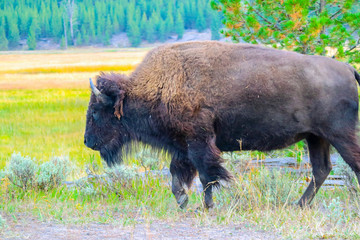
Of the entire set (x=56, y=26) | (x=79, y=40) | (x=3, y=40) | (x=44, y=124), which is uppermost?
(x=44, y=124)

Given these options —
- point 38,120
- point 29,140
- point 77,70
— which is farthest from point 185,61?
point 77,70

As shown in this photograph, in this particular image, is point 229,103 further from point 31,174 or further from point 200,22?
point 200,22

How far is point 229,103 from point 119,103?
1182mm

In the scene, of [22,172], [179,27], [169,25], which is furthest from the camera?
[169,25]

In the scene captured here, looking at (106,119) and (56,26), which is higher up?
(106,119)

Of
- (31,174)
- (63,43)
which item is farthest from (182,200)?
(63,43)

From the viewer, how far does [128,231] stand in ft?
15.8

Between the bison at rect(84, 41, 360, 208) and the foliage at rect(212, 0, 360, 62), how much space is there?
2527mm

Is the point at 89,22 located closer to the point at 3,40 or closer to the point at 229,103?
the point at 3,40

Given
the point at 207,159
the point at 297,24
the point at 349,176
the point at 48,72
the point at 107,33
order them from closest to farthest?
the point at 207,159 < the point at 349,176 < the point at 297,24 < the point at 48,72 < the point at 107,33

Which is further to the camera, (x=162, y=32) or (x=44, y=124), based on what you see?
(x=162, y=32)

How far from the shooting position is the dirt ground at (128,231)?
4605 mm

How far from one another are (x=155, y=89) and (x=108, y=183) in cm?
164

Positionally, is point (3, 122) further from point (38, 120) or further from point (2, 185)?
point (2, 185)
